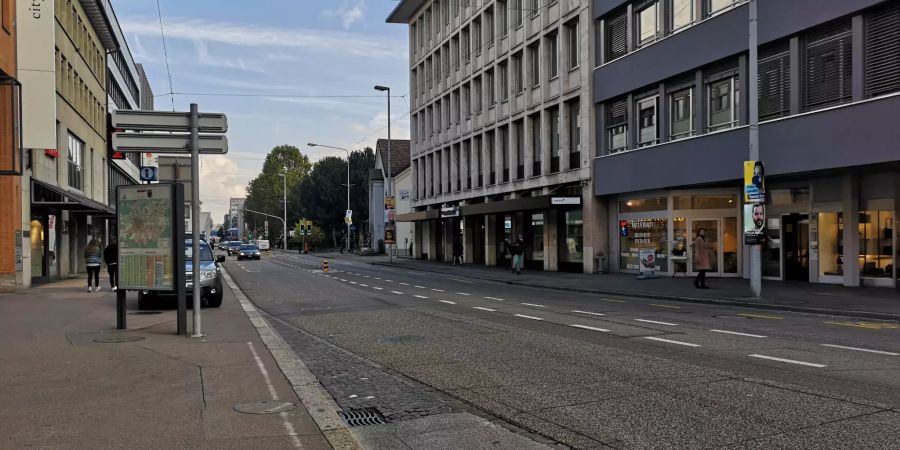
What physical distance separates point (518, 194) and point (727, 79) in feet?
51.7

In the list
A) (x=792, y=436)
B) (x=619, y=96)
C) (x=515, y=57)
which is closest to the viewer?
(x=792, y=436)

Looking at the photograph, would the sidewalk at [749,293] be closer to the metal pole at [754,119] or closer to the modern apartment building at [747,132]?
the metal pole at [754,119]

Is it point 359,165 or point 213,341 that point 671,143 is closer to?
point 213,341

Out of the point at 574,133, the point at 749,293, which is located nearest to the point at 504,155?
the point at 574,133

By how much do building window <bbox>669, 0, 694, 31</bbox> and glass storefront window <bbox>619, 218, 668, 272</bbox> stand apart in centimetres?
705

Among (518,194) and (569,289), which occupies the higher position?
(518,194)

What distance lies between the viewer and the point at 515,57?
1457 inches

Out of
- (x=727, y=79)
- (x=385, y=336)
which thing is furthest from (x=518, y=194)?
(x=385, y=336)

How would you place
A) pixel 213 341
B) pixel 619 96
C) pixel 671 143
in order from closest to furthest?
pixel 213 341
pixel 671 143
pixel 619 96

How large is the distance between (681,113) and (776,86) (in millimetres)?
4508

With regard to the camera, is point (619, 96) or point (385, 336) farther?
point (619, 96)

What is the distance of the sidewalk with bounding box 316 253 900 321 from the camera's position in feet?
48.5

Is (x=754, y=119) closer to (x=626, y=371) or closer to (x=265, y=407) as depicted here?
(x=626, y=371)

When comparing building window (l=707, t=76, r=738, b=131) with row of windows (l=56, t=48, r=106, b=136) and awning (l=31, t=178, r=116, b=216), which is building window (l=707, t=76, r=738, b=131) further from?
row of windows (l=56, t=48, r=106, b=136)
